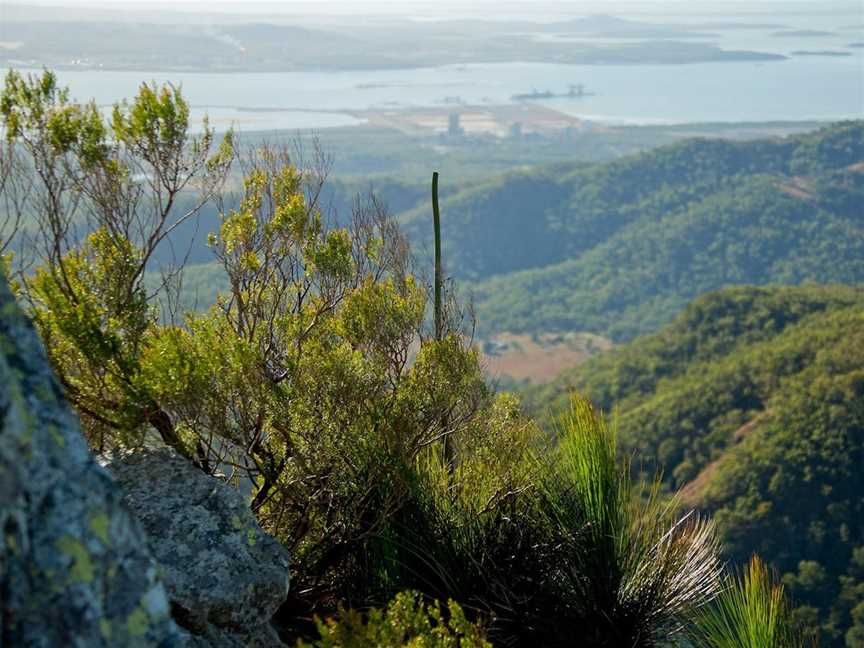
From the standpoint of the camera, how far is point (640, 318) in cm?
8944

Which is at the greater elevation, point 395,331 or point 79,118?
point 79,118

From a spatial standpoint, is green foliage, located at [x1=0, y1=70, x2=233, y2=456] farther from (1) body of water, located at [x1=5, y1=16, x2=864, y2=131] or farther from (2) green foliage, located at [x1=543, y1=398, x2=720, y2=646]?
(1) body of water, located at [x1=5, y1=16, x2=864, y2=131]

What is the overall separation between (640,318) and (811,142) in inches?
1406

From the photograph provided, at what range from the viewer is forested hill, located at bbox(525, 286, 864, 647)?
28266 mm

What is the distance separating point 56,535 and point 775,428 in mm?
34194

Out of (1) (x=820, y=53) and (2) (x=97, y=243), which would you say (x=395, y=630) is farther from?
(1) (x=820, y=53)

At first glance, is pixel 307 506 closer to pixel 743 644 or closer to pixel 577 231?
pixel 743 644

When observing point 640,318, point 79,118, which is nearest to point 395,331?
point 79,118

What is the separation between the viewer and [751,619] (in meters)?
3.62

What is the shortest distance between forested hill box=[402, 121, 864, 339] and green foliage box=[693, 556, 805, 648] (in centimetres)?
8269

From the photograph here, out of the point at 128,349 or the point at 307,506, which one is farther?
the point at 307,506

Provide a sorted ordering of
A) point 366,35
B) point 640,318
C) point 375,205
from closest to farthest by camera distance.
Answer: point 375,205
point 640,318
point 366,35

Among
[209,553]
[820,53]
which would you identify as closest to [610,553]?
[209,553]

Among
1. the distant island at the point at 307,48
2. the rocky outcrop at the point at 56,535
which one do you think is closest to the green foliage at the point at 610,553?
the rocky outcrop at the point at 56,535
